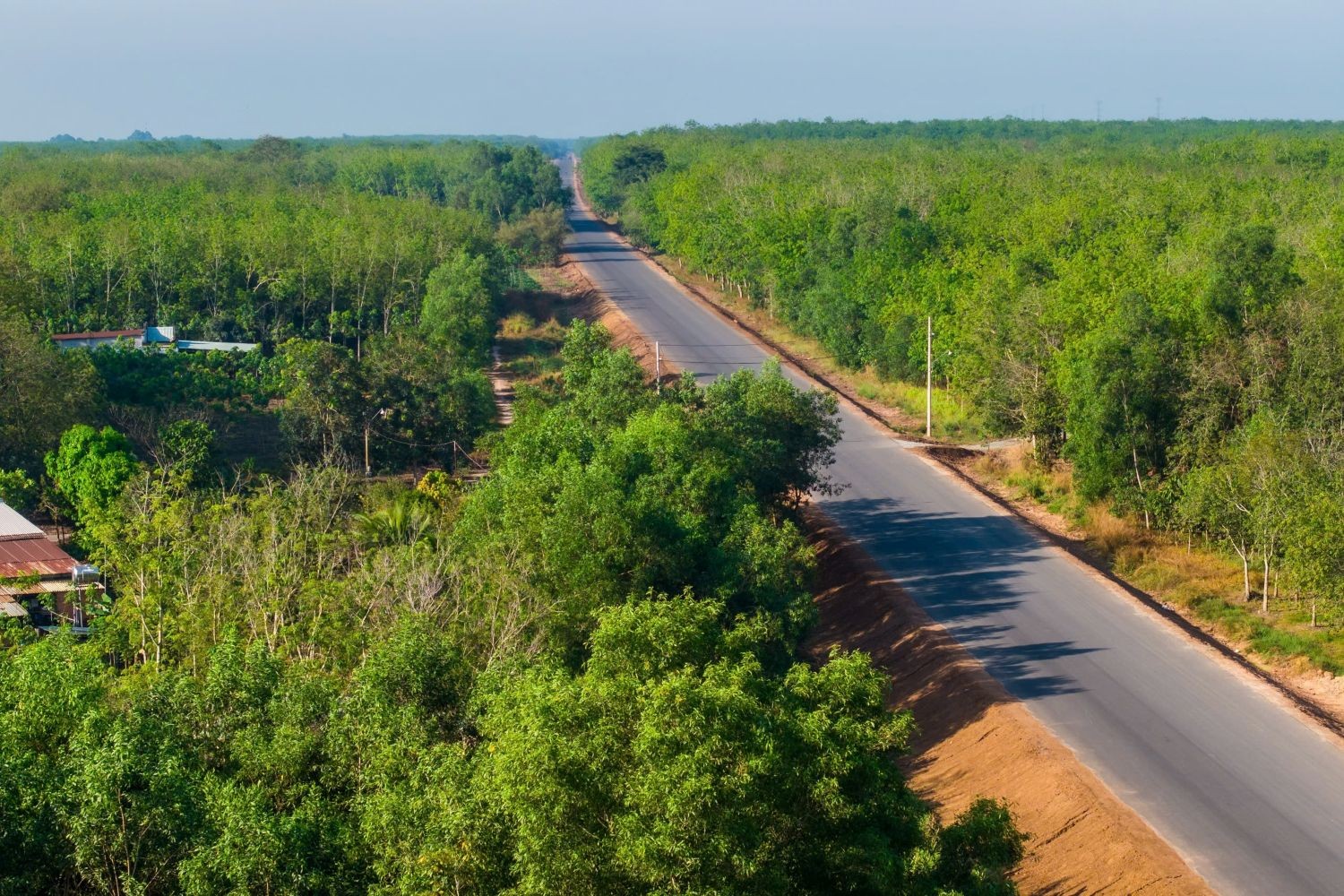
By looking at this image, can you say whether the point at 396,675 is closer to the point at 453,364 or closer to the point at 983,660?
the point at 983,660

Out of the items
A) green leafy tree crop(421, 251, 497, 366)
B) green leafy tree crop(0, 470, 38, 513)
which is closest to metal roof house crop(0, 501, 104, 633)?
green leafy tree crop(0, 470, 38, 513)

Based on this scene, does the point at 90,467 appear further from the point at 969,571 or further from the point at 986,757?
the point at 986,757

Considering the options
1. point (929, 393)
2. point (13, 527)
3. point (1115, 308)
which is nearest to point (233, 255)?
point (13, 527)

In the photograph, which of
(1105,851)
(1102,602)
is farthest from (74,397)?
(1105,851)

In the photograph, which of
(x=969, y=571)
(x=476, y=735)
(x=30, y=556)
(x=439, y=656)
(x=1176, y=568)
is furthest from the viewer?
(x=1176, y=568)

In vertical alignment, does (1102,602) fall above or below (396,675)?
below

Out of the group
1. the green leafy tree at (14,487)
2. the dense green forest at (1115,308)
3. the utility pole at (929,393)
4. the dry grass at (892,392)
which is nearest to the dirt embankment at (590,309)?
the dry grass at (892,392)

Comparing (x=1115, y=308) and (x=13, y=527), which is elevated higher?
(x=1115, y=308)
